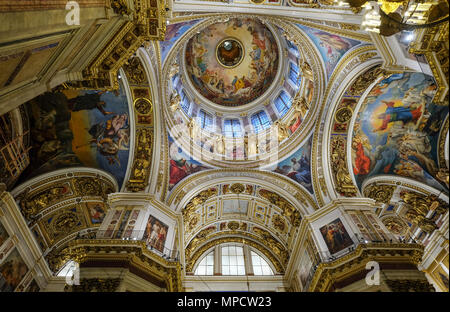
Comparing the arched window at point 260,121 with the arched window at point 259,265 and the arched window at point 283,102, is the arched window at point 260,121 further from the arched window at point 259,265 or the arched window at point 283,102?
the arched window at point 259,265

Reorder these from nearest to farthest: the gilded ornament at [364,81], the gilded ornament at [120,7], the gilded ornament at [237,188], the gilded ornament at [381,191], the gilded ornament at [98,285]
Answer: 1. the gilded ornament at [120,7]
2. the gilded ornament at [98,285]
3. the gilded ornament at [364,81]
4. the gilded ornament at [381,191]
5. the gilded ornament at [237,188]

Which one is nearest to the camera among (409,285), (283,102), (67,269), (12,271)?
(409,285)

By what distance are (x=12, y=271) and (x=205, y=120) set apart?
13290mm

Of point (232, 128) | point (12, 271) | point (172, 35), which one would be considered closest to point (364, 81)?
point (172, 35)

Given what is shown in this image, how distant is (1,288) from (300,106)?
53.8ft

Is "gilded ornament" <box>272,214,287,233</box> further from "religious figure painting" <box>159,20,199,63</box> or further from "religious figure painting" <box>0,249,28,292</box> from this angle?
"religious figure painting" <box>0,249,28,292</box>

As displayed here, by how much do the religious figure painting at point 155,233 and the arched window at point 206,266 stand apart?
6833mm

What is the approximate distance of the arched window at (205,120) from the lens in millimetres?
18481

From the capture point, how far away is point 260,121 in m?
19.4

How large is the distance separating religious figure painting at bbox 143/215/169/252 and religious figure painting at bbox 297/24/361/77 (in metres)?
10.8

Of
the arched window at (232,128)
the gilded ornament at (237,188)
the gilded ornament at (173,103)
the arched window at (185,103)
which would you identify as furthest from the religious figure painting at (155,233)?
the arched window at (232,128)

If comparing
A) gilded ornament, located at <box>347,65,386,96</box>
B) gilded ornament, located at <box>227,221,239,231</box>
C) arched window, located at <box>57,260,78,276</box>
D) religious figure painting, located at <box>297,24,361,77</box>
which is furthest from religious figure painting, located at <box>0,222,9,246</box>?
gilded ornament, located at <box>347,65,386,96</box>

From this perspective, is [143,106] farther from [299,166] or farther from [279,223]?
[279,223]
